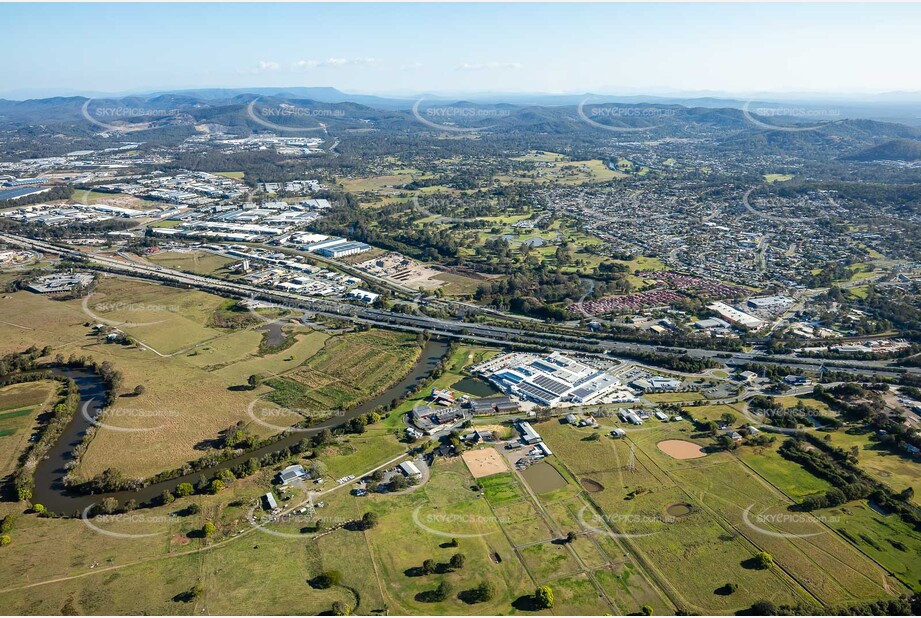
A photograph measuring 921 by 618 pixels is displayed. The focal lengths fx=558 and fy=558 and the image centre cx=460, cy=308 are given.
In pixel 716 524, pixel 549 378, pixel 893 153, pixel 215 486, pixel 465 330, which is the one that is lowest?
pixel 716 524

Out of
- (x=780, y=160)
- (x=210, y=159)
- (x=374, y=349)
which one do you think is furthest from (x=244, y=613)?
(x=780, y=160)

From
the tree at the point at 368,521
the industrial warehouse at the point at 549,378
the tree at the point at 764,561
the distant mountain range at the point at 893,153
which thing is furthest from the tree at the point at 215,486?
the distant mountain range at the point at 893,153

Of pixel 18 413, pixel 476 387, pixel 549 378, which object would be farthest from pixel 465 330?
pixel 18 413

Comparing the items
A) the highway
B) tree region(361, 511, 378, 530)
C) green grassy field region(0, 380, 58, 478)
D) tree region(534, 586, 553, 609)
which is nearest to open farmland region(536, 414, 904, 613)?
tree region(534, 586, 553, 609)

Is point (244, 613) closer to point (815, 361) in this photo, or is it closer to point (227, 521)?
point (227, 521)

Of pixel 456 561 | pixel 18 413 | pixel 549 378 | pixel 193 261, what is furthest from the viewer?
pixel 193 261

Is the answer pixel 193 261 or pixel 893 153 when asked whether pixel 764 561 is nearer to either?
pixel 193 261
